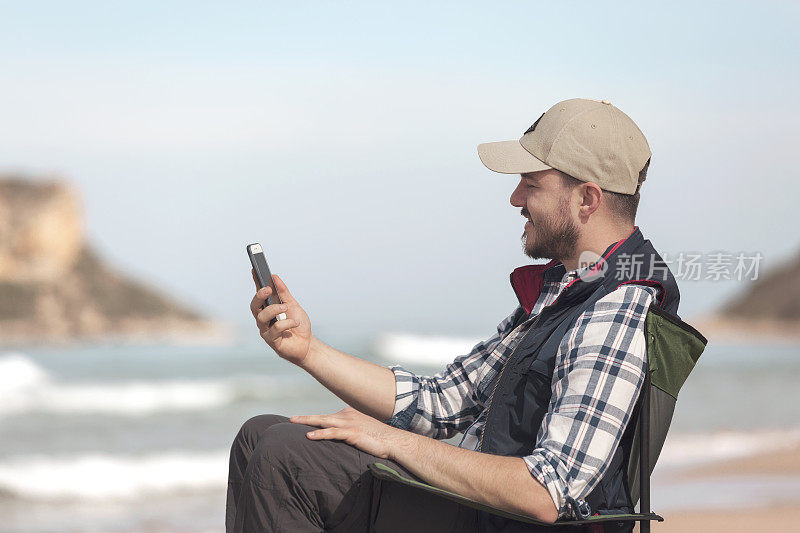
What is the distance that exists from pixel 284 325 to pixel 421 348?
14.2 metres

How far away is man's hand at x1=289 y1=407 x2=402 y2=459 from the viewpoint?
1.57 meters

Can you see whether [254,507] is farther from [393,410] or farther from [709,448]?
[709,448]

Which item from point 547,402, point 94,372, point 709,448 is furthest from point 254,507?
point 94,372

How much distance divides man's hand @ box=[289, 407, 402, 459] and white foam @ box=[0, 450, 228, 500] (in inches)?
161

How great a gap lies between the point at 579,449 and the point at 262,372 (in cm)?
1115

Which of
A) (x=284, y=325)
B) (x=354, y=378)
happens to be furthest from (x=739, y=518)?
(x=284, y=325)

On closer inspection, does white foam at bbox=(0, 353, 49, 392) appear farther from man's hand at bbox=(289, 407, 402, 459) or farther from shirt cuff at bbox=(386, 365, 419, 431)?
man's hand at bbox=(289, 407, 402, 459)

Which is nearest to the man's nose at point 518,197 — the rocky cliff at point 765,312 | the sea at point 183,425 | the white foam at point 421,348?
the sea at point 183,425

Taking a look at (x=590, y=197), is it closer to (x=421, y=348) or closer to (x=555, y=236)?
(x=555, y=236)

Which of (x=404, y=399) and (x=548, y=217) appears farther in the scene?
(x=404, y=399)

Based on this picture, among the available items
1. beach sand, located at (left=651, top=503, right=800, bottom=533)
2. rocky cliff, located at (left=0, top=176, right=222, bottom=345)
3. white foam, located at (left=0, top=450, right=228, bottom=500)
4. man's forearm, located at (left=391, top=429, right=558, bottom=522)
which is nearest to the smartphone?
man's forearm, located at (left=391, top=429, right=558, bottom=522)

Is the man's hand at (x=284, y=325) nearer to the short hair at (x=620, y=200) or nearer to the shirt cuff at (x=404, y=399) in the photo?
the shirt cuff at (x=404, y=399)

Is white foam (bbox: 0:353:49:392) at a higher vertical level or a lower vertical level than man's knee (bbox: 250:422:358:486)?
higher

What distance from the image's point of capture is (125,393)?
1063 cm
